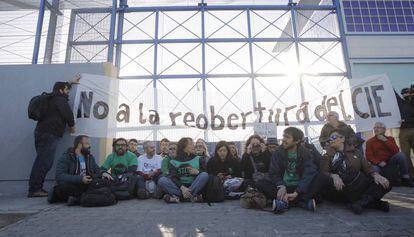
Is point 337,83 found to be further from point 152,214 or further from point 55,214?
point 55,214

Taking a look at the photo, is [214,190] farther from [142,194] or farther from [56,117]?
[56,117]

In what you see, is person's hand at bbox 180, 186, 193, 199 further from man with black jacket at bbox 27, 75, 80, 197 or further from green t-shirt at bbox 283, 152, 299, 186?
man with black jacket at bbox 27, 75, 80, 197

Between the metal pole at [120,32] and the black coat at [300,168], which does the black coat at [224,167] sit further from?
the metal pole at [120,32]

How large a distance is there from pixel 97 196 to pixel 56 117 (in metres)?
1.35

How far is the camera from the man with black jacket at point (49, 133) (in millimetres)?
3139

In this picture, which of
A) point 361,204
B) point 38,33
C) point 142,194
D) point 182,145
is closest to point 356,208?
point 361,204

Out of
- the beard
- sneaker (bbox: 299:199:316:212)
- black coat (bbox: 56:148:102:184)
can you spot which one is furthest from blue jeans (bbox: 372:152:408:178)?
black coat (bbox: 56:148:102:184)

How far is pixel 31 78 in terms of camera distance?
3.83m

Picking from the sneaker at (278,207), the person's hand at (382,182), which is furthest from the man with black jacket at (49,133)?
the person's hand at (382,182)

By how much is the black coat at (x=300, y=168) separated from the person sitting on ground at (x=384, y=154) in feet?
6.14

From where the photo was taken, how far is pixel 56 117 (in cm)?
333

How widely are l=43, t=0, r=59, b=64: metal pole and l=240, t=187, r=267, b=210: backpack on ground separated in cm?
657

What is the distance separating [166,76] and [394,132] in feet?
16.6

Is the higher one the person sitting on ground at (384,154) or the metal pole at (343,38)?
the metal pole at (343,38)
